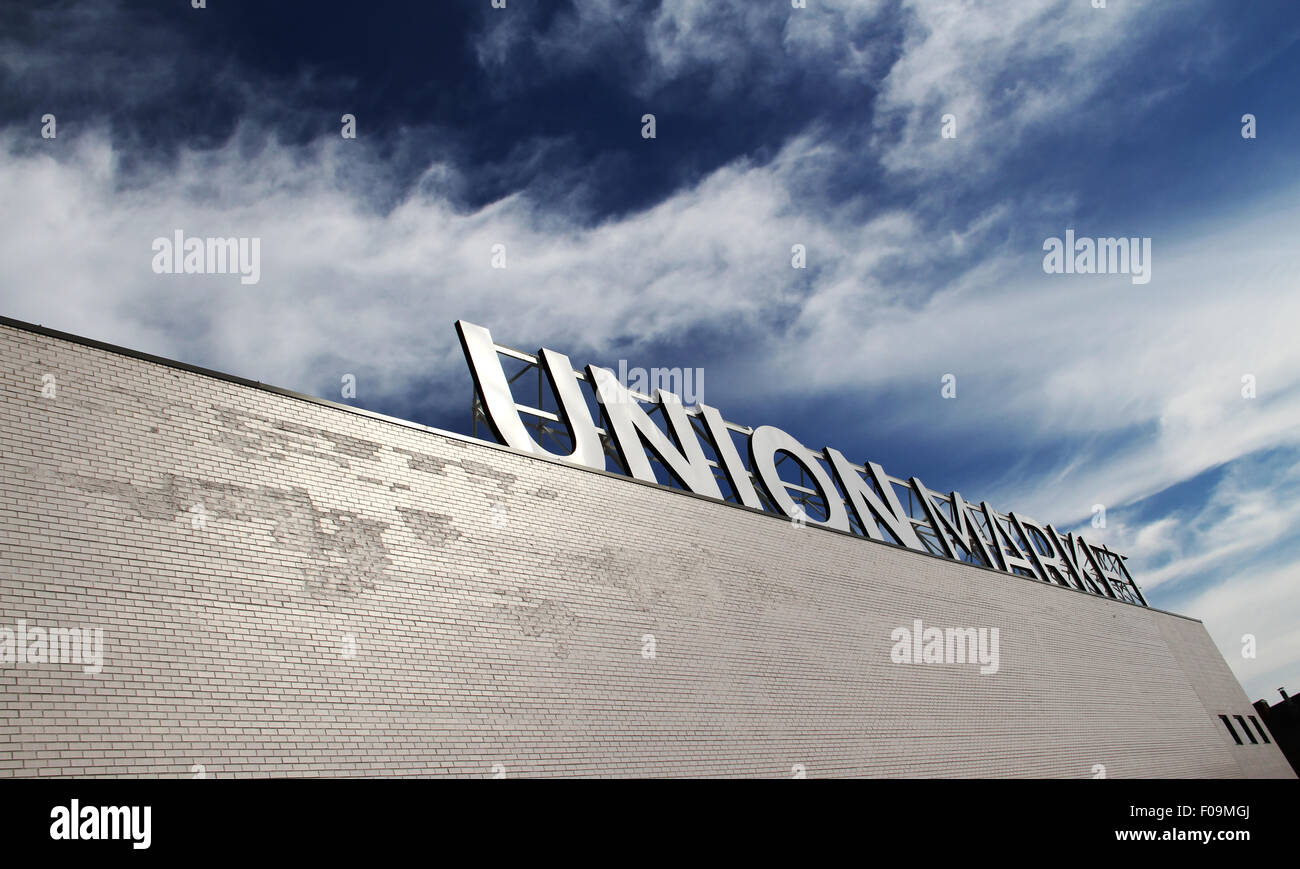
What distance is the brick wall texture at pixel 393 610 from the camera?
7.08 meters

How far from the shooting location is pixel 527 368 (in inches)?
555

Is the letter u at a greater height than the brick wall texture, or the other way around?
the letter u

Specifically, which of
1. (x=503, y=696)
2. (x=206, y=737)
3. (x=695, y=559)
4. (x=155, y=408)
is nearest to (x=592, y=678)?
(x=503, y=696)

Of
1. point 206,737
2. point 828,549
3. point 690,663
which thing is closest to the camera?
point 206,737

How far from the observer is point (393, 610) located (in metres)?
8.91

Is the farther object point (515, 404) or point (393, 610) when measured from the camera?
point (515, 404)

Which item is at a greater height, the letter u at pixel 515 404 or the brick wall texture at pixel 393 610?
the letter u at pixel 515 404

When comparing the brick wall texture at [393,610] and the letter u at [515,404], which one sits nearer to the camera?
the brick wall texture at [393,610]

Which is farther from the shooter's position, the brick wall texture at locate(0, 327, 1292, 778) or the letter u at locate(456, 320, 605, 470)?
the letter u at locate(456, 320, 605, 470)

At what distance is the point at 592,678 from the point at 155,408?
19.8 feet

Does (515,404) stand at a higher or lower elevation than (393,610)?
higher

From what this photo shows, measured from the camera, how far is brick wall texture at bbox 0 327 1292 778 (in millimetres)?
7078
